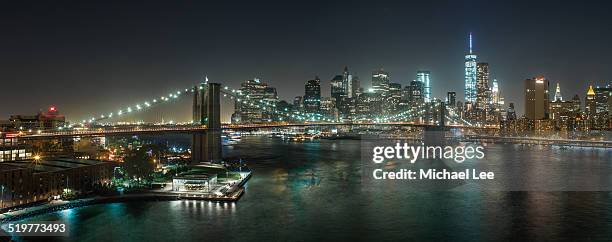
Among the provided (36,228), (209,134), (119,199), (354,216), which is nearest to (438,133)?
(209,134)

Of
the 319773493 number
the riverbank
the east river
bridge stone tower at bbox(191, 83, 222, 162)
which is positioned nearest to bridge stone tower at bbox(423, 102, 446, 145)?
bridge stone tower at bbox(191, 83, 222, 162)

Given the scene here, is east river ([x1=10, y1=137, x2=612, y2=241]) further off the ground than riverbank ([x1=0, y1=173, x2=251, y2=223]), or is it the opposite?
riverbank ([x1=0, y1=173, x2=251, y2=223])

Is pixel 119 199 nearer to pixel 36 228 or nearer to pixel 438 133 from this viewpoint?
pixel 36 228

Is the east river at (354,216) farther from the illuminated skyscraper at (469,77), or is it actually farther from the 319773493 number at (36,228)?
the illuminated skyscraper at (469,77)

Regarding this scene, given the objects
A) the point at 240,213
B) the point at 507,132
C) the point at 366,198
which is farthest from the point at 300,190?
the point at 507,132

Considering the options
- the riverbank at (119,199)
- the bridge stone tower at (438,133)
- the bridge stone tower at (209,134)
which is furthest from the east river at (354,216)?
the bridge stone tower at (438,133)

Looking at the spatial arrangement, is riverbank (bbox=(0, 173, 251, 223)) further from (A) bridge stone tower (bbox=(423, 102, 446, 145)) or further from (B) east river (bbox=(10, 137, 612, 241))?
(A) bridge stone tower (bbox=(423, 102, 446, 145))

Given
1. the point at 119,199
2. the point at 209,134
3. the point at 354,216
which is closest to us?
the point at 354,216
